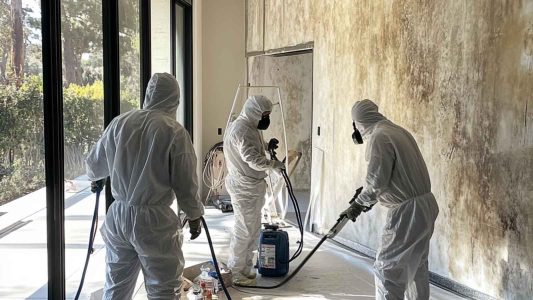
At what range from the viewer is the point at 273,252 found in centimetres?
404

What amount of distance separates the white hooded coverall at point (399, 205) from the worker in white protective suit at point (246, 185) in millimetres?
1160

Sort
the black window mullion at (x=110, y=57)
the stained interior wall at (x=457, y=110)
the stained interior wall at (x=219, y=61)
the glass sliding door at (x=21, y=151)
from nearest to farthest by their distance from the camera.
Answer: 1. the glass sliding door at (x=21, y=151)
2. the stained interior wall at (x=457, y=110)
3. the black window mullion at (x=110, y=57)
4. the stained interior wall at (x=219, y=61)

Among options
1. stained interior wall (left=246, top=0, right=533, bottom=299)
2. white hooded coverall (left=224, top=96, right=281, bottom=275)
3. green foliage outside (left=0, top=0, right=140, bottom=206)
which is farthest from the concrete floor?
stained interior wall (left=246, top=0, right=533, bottom=299)

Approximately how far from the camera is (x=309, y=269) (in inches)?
170

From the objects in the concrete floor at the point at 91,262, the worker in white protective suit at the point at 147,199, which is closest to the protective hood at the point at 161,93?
the worker in white protective suit at the point at 147,199

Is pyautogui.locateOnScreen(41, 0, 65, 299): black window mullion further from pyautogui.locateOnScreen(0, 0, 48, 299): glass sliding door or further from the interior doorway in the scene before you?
the interior doorway

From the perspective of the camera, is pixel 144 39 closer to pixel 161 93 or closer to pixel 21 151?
pixel 161 93

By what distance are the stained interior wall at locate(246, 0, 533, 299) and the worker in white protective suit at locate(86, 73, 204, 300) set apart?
2.05 meters

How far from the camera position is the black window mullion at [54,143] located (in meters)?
2.59

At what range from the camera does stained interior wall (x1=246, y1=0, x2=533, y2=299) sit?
10.8 ft

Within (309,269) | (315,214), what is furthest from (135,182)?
(315,214)

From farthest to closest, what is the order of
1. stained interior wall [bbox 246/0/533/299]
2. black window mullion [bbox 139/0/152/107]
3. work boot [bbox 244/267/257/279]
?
black window mullion [bbox 139/0/152/107] < work boot [bbox 244/267/257/279] < stained interior wall [bbox 246/0/533/299]

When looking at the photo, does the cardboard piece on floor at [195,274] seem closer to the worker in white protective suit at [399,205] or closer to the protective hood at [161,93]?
the worker in white protective suit at [399,205]

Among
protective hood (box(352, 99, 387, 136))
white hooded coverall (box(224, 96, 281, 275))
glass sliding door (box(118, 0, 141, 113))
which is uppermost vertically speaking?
glass sliding door (box(118, 0, 141, 113))
